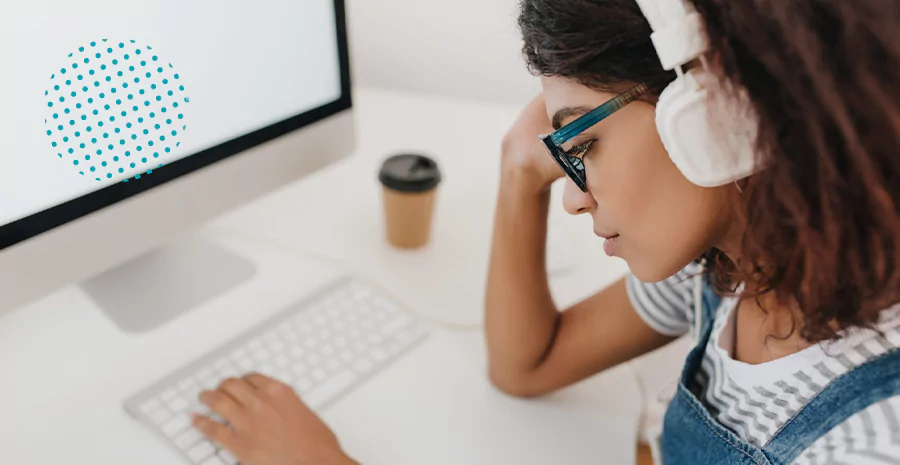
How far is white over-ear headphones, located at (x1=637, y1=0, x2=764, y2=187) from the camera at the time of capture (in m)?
0.37

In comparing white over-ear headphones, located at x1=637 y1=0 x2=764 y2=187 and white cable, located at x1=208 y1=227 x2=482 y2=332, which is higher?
white over-ear headphones, located at x1=637 y1=0 x2=764 y2=187

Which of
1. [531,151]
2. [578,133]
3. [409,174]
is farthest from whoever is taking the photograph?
[409,174]

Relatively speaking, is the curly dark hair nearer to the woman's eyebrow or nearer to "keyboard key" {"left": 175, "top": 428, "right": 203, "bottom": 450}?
the woman's eyebrow

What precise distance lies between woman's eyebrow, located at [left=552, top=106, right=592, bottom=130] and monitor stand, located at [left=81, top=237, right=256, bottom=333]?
0.43 metres

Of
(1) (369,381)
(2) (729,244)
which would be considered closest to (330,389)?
(1) (369,381)

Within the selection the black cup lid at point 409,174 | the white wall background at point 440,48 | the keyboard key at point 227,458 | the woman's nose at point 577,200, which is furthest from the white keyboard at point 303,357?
the white wall background at point 440,48

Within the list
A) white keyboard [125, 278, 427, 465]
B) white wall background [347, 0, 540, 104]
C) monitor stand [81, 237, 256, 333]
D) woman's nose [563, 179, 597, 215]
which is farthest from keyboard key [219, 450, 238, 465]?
white wall background [347, 0, 540, 104]

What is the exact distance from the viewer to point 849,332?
18.8 inches

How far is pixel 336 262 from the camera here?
2.68 feet

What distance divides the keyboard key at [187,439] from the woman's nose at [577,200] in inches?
14.0

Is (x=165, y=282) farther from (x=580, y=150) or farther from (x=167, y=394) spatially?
(x=580, y=150)

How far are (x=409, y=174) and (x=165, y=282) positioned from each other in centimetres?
29

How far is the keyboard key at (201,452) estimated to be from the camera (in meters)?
0.57

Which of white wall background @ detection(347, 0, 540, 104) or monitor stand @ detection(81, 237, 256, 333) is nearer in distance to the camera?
monitor stand @ detection(81, 237, 256, 333)
